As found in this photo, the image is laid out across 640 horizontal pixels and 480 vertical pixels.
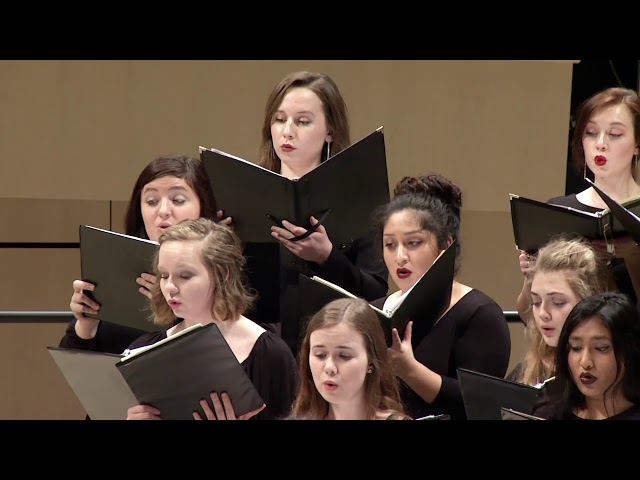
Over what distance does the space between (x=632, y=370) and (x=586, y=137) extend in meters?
0.68

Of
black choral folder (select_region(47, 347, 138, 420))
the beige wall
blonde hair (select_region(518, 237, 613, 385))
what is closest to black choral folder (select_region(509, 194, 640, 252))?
blonde hair (select_region(518, 237, 613, 385))

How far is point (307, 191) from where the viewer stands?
93.2 inches

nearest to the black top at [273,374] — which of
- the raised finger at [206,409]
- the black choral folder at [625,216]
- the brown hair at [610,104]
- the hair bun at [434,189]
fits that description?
the raised finger at [206,409]

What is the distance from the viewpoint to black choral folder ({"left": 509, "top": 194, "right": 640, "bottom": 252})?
2.25 m

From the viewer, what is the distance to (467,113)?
167 inches

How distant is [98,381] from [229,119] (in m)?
2.22

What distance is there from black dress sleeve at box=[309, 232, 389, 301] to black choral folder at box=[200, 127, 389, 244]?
0.17 ft

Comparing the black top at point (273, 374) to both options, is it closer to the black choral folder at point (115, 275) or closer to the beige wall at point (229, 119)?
the black choral folder at point (115, 275)

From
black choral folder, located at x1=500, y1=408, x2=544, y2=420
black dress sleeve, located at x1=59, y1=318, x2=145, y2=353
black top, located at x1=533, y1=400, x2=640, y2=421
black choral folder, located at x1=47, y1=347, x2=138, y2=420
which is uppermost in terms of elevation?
black dress sleeve, located at x1=59, y1=318, x2=145, y2=353

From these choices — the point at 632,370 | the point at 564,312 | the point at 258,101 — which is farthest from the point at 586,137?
the point at 258,101

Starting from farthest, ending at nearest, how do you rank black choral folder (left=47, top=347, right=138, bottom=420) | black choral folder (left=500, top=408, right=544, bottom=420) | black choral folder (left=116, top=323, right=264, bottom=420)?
1. black choral folder (left=47, top=347, right=138, bottom=420)
2. black choral folder (left=116, top=323, right=264, bottom=420)
3. black choral folder (left=500, top=408, right=544, bottom=420)

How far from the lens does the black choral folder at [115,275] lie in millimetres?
2400

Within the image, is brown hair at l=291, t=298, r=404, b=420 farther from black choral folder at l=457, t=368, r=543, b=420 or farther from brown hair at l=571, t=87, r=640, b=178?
brown hair at l=571, t=87, r=640, b=178
